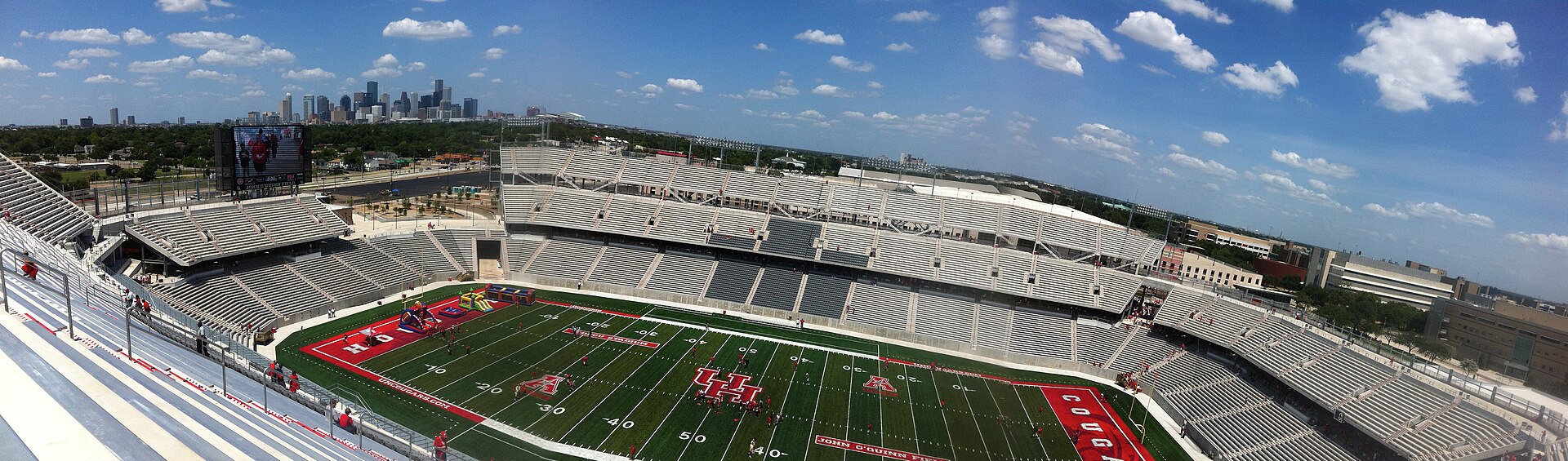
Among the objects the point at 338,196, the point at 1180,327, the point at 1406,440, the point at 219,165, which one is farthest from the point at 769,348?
the point at 338,196

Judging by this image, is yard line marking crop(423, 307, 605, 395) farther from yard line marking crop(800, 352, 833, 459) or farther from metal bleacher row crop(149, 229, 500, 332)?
yard line marking crop(800, 352, 833, 459)

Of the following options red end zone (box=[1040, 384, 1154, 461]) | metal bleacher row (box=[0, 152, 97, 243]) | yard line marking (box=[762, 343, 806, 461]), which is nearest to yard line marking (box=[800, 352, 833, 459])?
yard line marking (box=[762, 343, 806, 461])

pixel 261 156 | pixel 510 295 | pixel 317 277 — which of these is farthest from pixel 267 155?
pixel 510 295

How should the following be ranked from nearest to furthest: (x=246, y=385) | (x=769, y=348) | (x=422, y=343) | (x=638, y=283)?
(x=246, y=385) → (x=422, y=343) → (x=769, y=348) → (x=638, y=283)

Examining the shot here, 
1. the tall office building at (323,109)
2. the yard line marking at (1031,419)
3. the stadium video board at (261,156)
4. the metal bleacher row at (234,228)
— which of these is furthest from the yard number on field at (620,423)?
the tall office building at (323,109)

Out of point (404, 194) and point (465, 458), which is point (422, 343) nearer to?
point (465, 458)
